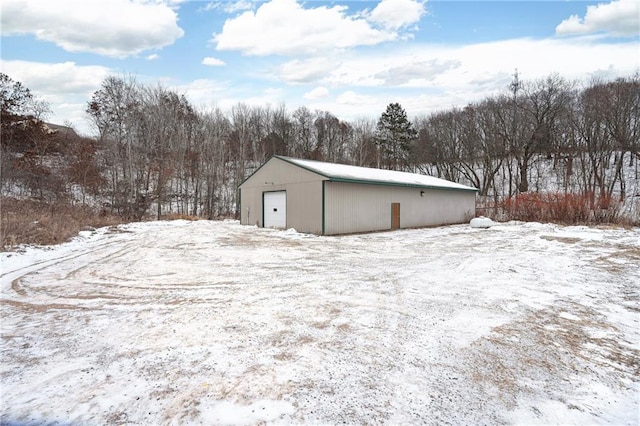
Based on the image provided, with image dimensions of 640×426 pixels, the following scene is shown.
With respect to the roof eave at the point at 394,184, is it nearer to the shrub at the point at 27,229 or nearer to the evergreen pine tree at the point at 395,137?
the shrub at the point at 27,229

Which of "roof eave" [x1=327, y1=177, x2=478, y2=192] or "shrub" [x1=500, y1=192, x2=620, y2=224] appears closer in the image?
"roof eave" [x1=327, y1=177, x2=478, y2=192]

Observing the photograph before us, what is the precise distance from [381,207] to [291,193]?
4155 millimetres

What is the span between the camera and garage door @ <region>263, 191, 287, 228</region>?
604 inches

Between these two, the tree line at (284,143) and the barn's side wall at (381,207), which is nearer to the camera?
the barn's side wall at (381,207)

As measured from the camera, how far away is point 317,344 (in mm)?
3391

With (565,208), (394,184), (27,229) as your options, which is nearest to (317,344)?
(27,229)

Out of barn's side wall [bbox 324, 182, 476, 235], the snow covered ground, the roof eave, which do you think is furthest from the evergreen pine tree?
the snow covered ground

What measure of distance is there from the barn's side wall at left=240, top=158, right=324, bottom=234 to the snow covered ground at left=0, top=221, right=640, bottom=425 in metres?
6.66

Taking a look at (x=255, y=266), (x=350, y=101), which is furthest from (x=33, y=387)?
(x=350, y=101)

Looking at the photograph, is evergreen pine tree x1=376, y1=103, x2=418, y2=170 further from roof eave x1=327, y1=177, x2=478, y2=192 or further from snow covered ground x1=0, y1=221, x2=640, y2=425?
snow covered ground x1=0, y1=221, x2=640, y2=425

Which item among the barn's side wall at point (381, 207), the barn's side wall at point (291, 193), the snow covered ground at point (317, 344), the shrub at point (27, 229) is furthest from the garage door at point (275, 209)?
the snow covered ground at point (317, 344)

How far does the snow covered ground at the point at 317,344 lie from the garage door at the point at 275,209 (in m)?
8.14

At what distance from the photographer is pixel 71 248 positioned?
30.3 ft

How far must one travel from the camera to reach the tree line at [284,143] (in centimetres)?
2203
